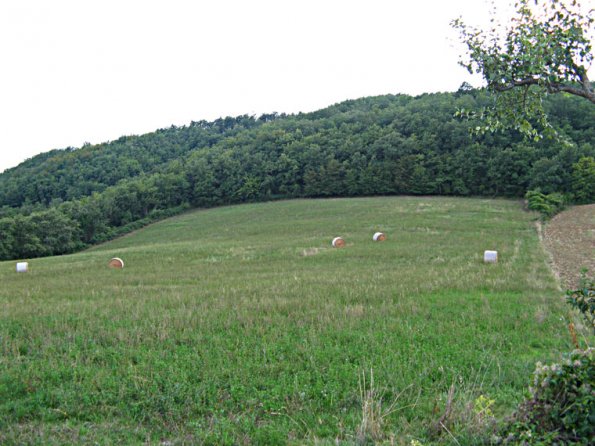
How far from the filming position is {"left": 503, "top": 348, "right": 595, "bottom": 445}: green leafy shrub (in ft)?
12.7

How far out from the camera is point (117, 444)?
5.28 metres

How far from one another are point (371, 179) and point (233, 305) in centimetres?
7660

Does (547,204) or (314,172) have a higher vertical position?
(314,172)

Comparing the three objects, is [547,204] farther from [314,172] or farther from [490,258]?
[314,172]

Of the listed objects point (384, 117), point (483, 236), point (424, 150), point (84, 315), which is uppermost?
point (384, 117)

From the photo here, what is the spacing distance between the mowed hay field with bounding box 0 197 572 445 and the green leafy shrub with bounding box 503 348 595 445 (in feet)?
2.89

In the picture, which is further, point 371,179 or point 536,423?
point 371,179

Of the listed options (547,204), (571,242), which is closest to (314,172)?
(547,204)

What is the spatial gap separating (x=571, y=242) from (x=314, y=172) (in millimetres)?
65316

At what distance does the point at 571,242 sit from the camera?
98.3 feet

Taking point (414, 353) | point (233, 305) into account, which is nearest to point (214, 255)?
point (233, 305)

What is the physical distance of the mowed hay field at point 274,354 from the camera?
564cm

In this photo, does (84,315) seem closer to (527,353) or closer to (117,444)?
(117,444)

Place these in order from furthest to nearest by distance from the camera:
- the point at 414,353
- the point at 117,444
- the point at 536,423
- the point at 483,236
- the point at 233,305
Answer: the point at 483,236 < the point at 233,305 < the point at 414,353 < the point at 117,444 < the point at 536,423
